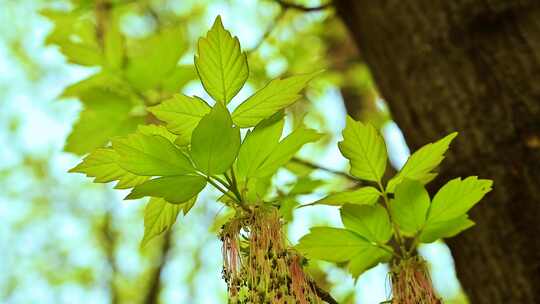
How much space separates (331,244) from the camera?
2.03ft

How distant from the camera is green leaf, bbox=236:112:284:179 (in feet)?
1.86

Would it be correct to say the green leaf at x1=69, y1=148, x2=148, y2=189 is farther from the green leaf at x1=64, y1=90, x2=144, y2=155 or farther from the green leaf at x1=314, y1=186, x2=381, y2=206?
the green leaf at x1=64, y1=90, x2=144, y2=155

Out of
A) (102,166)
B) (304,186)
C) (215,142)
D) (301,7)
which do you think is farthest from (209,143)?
(301,7)

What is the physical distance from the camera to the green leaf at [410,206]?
583 mm

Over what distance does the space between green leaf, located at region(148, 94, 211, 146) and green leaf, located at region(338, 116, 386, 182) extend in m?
0.15

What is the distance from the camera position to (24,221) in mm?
8656

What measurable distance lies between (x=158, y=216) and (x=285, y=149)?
0.16 m

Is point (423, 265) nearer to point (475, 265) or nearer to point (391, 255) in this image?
point (391, 255)

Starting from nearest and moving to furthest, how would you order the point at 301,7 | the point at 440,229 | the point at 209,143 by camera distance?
the point at 209,143, the point at 440,229, the point at 301,7

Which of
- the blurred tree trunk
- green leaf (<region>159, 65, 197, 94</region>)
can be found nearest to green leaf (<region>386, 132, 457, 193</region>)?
the blurred tree trunk

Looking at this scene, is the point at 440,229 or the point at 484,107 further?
the point at 484,107

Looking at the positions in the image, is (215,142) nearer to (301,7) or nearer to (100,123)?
(100,123)

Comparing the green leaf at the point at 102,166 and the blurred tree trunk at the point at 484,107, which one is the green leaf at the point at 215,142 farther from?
the blurred tree trunk at the point at 484,107

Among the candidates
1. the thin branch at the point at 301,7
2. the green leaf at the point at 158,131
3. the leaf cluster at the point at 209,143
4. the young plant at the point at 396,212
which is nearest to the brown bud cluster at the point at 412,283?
the young plant at the point at 396,212
